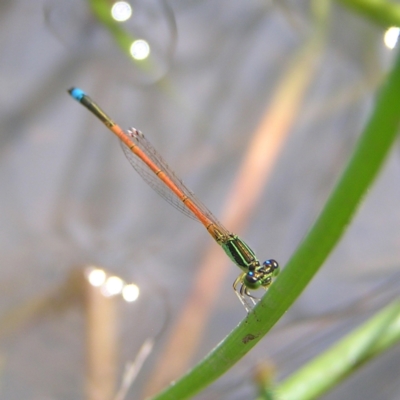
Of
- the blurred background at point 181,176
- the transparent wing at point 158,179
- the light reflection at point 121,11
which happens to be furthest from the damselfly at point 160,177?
the light reflection at point 121,11

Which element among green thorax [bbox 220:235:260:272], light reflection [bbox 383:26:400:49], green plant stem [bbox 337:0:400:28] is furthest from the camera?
light reflection [bbox 383:26:400:49]

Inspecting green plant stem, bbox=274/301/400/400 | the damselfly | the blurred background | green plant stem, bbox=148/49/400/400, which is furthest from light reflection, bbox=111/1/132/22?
green plant stem, bbox=148/49/400/400

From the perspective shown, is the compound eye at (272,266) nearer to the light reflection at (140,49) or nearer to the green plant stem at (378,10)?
the green plant stem at (378,10)

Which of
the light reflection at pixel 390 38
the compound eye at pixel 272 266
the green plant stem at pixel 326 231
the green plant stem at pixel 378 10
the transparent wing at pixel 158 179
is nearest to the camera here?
the green plant stem at pixel 326 231

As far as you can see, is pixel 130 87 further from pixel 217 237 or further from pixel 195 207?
pixel 217 237

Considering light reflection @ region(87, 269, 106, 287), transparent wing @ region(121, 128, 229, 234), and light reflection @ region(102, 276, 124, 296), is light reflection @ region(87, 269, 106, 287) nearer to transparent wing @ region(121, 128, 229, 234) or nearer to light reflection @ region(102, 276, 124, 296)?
light reflection @ region(102, 276, 124, 296)

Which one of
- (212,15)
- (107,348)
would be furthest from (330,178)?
(107,348)

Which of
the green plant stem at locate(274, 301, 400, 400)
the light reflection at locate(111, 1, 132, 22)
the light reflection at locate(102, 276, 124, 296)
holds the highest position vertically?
the light reflection at locate(111, 1, 132, 22)

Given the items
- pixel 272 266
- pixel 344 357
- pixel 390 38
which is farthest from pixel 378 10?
pixel 344 357
